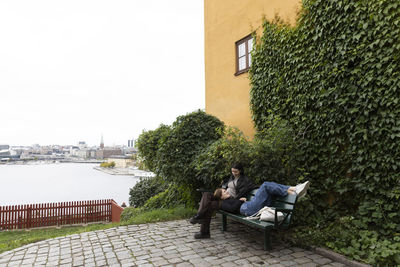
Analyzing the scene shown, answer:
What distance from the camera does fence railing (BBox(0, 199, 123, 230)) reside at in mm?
13875

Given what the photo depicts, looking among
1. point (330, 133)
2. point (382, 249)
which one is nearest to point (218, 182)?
point (330, 133)

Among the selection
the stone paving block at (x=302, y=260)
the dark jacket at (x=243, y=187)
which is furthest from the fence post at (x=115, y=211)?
the stone paving block at (x=302, y=260)

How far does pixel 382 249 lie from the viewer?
133 inches

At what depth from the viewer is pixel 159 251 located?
3934 mm

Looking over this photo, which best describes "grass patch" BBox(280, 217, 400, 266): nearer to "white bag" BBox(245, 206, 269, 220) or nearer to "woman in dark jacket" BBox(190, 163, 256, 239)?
"white bag" BBox(245, 206, 269, 220)

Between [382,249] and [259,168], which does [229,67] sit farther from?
[382,249]

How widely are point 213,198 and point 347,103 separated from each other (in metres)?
3.11

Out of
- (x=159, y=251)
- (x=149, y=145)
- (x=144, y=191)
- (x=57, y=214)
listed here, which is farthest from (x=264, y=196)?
(x=57, y=214)

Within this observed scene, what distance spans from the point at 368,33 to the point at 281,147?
2601 millimetres

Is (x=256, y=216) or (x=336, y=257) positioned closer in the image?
(x=336, y=257)

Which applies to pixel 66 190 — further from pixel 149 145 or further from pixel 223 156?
pixel 223 156

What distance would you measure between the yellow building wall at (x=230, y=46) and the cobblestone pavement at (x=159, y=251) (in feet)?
12.9

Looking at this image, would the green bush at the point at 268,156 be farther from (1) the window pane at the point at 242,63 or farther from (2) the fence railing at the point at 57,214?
(2) the fence railing at the point at 57,214

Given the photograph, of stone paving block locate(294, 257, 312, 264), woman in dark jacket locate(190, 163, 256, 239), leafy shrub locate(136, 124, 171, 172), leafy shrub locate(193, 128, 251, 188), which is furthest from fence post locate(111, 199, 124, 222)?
stone paving block locate(294, 257, 312, 264)
